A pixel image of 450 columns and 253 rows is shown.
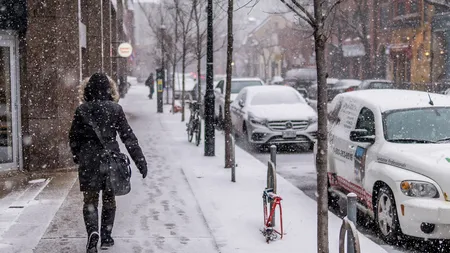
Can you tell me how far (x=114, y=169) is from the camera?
655cm

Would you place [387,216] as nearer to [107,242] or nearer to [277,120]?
[107,242]

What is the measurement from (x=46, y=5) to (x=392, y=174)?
22.2 ft

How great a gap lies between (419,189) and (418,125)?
1456 mm

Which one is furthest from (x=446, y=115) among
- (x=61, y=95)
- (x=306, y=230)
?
(x=61, y=95)

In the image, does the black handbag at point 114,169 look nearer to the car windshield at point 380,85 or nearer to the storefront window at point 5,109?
the storefront window at point 5,109

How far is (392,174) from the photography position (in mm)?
7586

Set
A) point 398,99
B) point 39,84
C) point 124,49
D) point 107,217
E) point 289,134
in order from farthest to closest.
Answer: point 124,49 < point 289,134 < point 39,84 < point 398,99 < point 107,217

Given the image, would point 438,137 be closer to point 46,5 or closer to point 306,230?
point 306,230

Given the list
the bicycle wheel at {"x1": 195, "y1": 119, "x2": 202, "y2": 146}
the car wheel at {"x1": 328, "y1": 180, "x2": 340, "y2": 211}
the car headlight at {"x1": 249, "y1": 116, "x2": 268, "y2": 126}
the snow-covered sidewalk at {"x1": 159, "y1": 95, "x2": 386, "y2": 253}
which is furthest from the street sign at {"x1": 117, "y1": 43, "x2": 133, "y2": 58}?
the car wheel at {"x1": 328, "y1": 180, "x2": 340, "y2": 211}

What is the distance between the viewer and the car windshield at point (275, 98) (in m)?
17.8

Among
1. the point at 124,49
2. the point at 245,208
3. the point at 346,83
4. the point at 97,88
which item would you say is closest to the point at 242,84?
the point at 124,49

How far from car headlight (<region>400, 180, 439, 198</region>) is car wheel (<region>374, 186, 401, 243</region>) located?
0.27 m

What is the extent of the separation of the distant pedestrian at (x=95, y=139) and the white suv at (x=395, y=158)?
2.78 meters

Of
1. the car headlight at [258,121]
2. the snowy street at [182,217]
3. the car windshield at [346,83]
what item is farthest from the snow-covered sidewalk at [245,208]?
the car windshield at [346,83]
